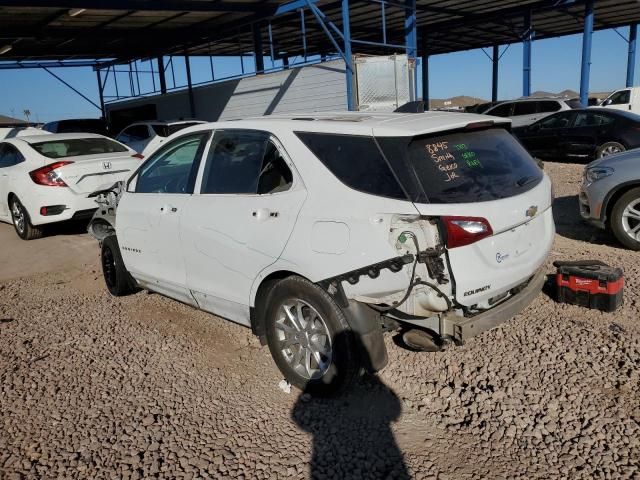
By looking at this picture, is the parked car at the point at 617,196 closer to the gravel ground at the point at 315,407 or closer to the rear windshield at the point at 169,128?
the gravel ground at the point at 315,407

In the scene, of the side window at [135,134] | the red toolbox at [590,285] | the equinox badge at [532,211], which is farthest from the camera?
the side window at [135,134]

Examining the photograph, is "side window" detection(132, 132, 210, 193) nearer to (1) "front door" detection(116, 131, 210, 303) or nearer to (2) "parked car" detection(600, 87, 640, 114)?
(1) "front door" detection(116, 131, 210, 303)

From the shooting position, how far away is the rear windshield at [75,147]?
820 centimetres

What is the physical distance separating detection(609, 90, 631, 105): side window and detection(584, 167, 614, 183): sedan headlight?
13887mm

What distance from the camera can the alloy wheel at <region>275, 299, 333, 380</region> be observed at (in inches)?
130

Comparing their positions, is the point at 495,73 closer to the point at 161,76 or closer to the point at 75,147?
the point at 161,76

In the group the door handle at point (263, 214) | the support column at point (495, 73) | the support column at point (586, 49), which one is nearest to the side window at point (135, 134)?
the door handle at point (263, 214)

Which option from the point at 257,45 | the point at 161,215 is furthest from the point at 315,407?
the point at 257,45

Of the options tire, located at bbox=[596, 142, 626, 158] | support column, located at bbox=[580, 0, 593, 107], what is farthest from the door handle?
support column, located at bbox=[580, 0, 593, 107]

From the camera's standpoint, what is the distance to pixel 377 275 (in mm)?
2943

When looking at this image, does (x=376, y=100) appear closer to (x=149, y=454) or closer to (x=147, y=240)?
(x=147, y=240)

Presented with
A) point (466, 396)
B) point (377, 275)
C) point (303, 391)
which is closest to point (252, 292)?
point (303, 391)

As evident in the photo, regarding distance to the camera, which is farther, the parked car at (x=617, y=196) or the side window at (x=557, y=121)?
the side window at (x=557, y=121)

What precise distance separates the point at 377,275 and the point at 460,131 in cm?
106
